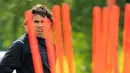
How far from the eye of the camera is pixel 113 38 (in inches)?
49.7

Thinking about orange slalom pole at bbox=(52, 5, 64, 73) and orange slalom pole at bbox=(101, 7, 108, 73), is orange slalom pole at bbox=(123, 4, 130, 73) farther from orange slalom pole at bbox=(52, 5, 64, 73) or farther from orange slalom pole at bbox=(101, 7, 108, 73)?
orange slalom pole at bbox=(52, 5, 64, 73)

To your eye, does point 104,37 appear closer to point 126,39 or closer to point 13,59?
point 126,39

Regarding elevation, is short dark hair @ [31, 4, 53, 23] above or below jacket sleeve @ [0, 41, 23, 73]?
above

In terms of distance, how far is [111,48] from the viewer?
128 cm

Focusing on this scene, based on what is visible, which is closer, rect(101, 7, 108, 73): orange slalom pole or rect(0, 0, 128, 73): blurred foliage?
rect(101, 7, 108, 73): orange slalom pole

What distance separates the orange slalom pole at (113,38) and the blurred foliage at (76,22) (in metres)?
0.37

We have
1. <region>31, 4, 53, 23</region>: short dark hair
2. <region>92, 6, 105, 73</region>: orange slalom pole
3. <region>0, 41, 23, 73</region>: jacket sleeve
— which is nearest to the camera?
<region>92, 6, 105, 73</region>: orange slalom pole

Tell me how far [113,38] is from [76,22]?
582 mm

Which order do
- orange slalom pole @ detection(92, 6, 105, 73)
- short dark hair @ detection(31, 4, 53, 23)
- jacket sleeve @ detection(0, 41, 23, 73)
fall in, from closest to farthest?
orange slalom pole @ detection(92, 6, 105, 73)
short dark hair @ detection(31, 4, 53, 23)
jacket sleeve @ detection(0, 41, 23, 73)

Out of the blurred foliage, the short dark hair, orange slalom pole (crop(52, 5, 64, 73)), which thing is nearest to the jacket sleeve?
the short dark hair

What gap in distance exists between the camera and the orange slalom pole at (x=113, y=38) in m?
1.25

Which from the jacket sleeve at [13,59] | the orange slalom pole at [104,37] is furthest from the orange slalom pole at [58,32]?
the jacket sleeve at [13,59]

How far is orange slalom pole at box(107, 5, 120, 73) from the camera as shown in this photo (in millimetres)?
1246

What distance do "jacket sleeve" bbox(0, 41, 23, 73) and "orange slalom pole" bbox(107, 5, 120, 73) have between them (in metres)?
1.65
